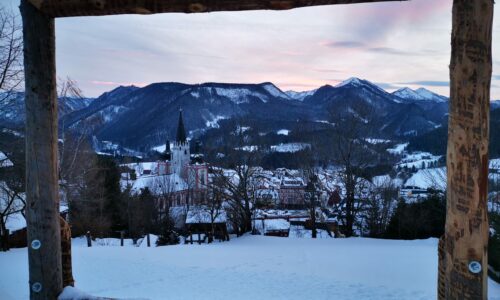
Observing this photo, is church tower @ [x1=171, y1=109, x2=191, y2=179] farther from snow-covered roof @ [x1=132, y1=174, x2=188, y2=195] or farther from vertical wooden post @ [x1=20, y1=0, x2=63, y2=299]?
vertical wooden post @ [x1=20, y1=0, x2=63, y2=299]

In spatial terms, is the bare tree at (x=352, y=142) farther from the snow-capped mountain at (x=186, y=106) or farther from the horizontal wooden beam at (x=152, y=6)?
the snow-capped mountain at (x=186, y=106)

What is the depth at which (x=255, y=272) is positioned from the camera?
933 centimetres

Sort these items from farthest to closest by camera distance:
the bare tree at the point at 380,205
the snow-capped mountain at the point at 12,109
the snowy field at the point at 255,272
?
the bare tree at the point at 380,205 < the snow-capped mountain at the point at 12,109 < the snowy field at the point at 255,272

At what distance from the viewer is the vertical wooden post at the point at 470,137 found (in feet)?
7.78

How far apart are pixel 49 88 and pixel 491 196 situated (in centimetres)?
1370

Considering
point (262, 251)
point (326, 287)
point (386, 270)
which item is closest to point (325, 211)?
point (262, 251)

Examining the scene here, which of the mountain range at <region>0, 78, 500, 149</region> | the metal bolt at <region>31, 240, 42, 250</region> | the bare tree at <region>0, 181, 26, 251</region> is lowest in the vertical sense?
the bare tree at <region>0, 181, 26, 251</region>

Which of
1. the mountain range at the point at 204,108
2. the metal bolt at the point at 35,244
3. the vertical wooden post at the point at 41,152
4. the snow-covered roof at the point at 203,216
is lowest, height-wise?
the snow-covered roof at the point at 203,216

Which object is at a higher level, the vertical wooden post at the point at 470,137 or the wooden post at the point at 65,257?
the vertical wooden post at the point at 470,137

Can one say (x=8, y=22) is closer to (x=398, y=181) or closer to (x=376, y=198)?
(x=376, y=198)

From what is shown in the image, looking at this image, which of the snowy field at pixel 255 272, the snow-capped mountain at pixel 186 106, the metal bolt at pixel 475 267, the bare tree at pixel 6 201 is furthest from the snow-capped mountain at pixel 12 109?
the snow-capped mountain at pixel 186 106

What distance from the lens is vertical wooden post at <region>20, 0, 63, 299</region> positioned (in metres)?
2.91

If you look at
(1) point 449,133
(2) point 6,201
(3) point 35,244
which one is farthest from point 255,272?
(2) point 6,201

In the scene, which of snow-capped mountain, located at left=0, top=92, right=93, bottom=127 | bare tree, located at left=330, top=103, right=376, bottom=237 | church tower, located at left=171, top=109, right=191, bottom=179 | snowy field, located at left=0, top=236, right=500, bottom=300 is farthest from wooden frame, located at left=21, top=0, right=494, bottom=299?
church tower, located at left=171, top=109, right=191, bottom=179
